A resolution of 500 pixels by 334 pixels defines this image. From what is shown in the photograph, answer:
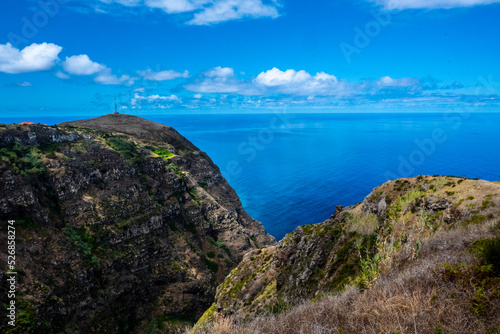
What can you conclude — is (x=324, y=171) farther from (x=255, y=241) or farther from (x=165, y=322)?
(x=165, y=322)

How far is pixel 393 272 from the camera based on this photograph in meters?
9.62

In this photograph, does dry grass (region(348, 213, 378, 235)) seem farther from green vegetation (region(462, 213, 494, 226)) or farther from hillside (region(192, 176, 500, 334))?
green vegetation (region(462, 213, 494, 226))

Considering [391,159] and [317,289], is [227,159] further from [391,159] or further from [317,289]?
[317,289]

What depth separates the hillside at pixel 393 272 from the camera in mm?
6547

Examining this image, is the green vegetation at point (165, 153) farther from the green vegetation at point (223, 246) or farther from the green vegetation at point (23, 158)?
the green vegetation at point (23, 158)

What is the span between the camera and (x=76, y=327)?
35219 mm

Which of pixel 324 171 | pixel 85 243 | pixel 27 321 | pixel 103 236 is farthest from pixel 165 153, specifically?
pixel 324 171

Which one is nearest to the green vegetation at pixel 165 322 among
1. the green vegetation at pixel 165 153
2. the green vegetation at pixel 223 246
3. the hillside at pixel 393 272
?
the green vegetation at pixel 223 246

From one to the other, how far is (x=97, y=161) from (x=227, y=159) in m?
126

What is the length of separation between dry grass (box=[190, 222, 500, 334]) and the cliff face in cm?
3722

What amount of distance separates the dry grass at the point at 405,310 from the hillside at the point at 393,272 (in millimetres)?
24

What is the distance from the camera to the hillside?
6547 millimetres

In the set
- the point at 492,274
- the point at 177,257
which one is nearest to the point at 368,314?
the point at 492,274

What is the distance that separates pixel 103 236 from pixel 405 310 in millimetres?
46245
